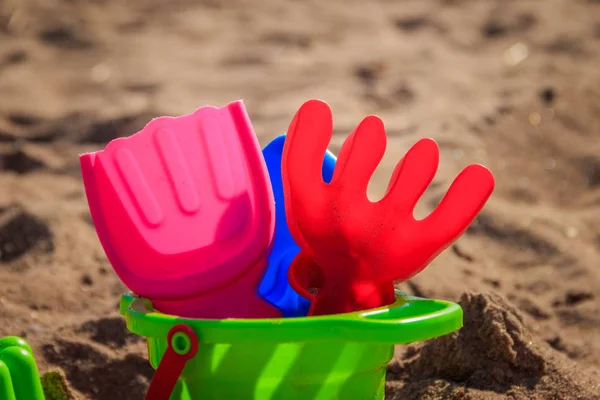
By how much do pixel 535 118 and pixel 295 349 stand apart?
8.00 ft

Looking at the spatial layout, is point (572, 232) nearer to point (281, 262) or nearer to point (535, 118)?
point (535, 118)

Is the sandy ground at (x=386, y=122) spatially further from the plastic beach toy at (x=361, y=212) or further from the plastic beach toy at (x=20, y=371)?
the plastic beach toy at (x=20, y=371)

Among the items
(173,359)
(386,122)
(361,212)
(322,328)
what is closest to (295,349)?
(322,328)

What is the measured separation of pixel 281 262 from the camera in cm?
163

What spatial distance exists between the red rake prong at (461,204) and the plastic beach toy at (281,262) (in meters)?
0.27

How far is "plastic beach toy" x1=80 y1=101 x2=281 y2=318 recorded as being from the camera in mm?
1445

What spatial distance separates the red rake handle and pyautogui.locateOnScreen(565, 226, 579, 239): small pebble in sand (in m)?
1.71

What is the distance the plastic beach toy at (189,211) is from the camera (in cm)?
145

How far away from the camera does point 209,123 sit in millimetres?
1563

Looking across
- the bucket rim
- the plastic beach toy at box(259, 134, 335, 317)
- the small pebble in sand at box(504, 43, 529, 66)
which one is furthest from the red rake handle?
the small pebble in sand at box(504, 43, 529, 66)

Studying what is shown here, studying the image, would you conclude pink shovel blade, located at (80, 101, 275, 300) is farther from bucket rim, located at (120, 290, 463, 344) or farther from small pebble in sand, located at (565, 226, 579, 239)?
small pebble in sand, located at (565, 226, 579, 239)

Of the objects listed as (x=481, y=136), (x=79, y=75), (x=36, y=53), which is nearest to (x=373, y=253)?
(x=481, y=136)

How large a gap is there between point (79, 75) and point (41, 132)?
64 centimetres

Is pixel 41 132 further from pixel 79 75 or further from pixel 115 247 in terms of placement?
pixel 115 247
